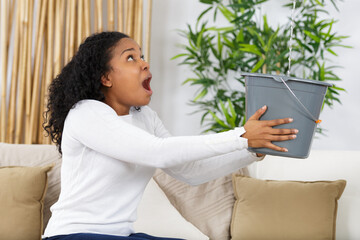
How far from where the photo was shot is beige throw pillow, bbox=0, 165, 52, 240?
2.09 metres

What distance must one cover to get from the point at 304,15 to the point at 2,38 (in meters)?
1.78

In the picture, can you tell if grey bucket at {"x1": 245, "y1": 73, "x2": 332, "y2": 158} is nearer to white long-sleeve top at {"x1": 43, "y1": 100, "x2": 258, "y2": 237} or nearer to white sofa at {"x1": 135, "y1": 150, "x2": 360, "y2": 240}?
white long-sleeve top at {"x1": 43, "y1": 100, "x2": 258, "y2": 237}

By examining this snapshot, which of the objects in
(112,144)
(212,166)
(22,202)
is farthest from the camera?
(22,202)

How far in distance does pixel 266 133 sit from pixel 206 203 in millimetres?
1131

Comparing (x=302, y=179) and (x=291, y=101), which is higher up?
(x=291, y=101)

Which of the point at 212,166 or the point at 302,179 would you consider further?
the point at 302,179

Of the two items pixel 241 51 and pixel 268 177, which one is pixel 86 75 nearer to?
pixel 268 177

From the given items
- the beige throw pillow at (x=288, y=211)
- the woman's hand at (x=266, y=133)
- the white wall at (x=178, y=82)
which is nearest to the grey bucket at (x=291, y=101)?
the woman's hand at (x=266, y=133)

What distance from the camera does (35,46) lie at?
295 cm

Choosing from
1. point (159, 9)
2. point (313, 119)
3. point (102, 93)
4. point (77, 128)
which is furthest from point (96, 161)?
point (159, 9)

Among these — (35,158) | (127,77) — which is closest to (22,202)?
(35,158)

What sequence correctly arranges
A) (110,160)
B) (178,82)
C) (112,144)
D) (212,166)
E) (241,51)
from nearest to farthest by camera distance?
(112,144) < (110,160) < (212,166) < (241,51) < (178,82)

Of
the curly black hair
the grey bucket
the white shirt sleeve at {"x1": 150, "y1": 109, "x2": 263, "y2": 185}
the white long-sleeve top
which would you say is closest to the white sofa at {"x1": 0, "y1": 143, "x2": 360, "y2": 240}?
the white shirt sleeve at {"x1": 150, "y1": 109, "x2": 263, "y2": 185}

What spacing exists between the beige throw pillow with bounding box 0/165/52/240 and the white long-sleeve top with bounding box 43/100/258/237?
0.70 meters
